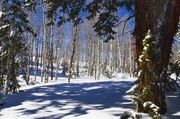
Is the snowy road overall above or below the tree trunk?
below

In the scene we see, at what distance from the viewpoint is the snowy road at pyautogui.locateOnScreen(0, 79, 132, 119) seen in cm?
1040

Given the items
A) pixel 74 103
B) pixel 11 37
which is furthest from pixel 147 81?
pixel 11 37

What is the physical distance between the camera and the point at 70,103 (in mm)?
11781

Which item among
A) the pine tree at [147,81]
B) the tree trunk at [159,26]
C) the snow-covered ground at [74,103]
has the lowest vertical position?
the snow-covered ground at [74,103]

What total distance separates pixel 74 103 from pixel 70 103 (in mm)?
139

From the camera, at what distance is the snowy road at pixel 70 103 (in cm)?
1040

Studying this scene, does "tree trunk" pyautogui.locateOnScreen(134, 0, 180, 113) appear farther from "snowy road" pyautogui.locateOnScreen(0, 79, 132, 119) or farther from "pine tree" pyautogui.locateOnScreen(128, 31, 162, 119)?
"snowy road" pyautogui.locateOnScreen(0, 79, 132, 119)

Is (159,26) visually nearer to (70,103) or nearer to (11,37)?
(70,103)

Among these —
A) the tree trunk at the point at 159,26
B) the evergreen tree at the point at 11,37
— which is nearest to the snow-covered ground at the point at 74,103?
the tree trunk at the point at 159,26

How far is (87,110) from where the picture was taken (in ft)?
34.9

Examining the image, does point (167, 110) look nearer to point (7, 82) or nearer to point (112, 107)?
point (112, 107)

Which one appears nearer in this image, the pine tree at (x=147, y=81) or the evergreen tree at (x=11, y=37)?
the pine tree at (x=147, y=81)

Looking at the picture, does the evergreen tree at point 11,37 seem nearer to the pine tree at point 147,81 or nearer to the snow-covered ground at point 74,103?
the snow-covered ground at point 74,103

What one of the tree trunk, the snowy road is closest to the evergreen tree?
the snowy road
